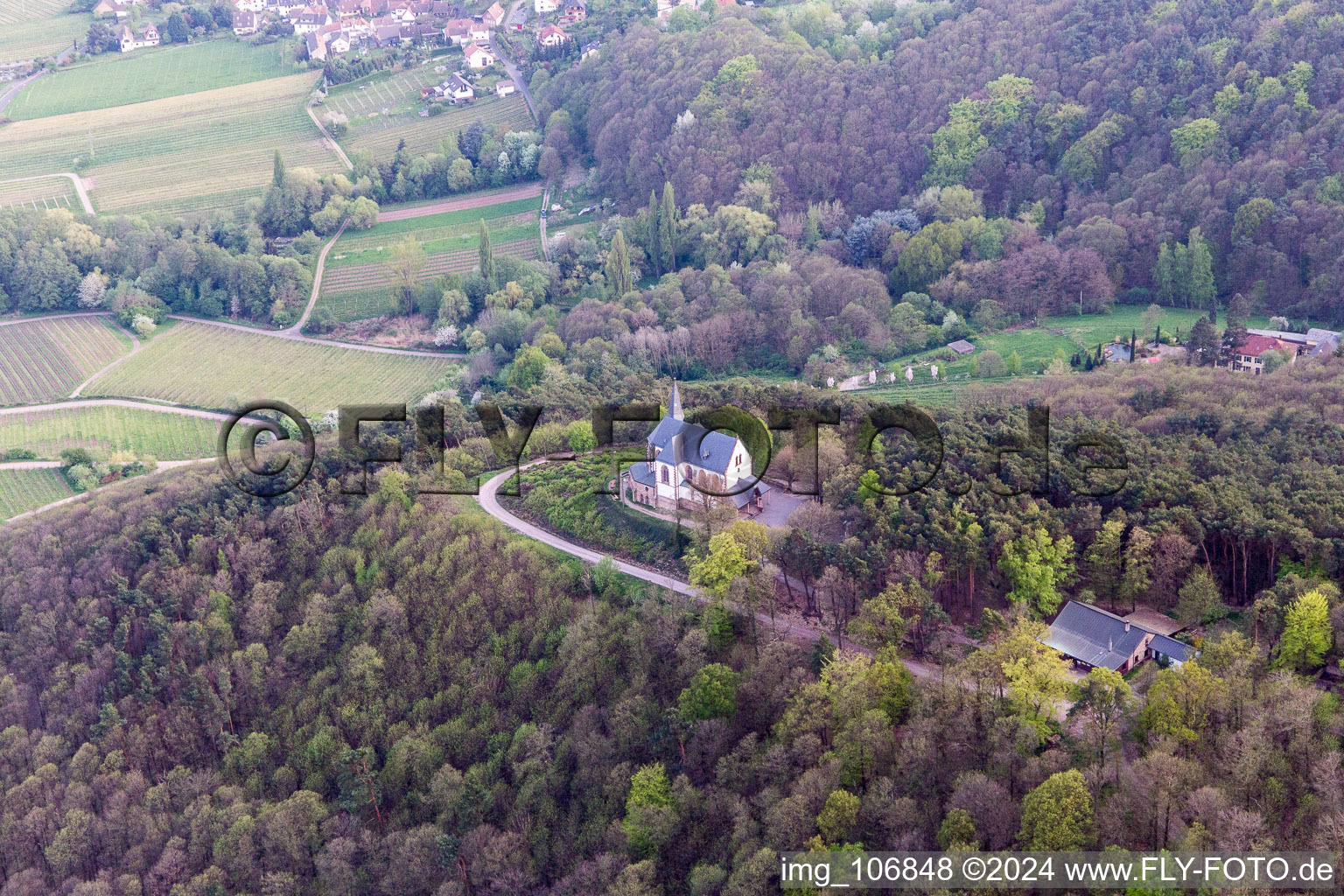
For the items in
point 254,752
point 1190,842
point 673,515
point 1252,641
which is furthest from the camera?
point 673,515

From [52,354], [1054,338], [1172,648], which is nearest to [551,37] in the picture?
[52,354]

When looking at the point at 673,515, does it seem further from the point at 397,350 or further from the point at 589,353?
the point at 397,350

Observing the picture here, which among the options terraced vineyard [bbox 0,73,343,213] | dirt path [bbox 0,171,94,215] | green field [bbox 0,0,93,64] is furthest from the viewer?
green field [bbox 0,0,93,64]

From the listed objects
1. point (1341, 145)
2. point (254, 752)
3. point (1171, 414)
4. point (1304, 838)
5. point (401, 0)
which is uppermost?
point (401, 0)

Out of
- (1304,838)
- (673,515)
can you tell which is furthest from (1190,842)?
(673,515)

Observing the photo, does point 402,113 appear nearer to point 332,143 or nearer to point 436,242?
point 332,143

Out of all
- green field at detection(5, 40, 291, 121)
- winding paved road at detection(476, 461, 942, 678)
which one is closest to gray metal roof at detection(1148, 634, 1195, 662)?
winding paved road at detection(476, 461, 942, 678)

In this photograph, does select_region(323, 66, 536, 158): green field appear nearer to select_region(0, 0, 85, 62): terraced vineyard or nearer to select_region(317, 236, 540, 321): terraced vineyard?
select_region(317, 236, 540, 321): terraced vineyard
